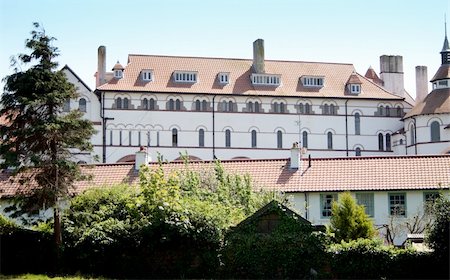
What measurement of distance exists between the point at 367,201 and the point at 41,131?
18252 mm

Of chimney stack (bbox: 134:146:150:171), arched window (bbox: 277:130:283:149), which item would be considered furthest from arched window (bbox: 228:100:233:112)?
chimney stack (bbox: 134:146:150:171)


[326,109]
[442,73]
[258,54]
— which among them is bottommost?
[326,109]

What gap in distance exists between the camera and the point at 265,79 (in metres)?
79.5

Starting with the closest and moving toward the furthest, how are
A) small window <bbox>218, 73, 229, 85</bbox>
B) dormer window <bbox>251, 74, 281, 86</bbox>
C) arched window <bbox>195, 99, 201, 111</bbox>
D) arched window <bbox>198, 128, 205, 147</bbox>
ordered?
arched window <bbox>198, 128, 205, 147</bbox>
arched window <bbox>195, 99, 201, 111</bbox>
small window <bbox>218, 73, 229, 85</bbox>
dormer window <bbox>251, 74, 281, 86</bbox>

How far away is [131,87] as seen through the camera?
2936 inches

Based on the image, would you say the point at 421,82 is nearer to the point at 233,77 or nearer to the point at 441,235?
the point at 233,77

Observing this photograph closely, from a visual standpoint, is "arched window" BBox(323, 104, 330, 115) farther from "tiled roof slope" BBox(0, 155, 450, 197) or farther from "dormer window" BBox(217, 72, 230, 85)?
"tiled roof slope" BBox(0, 155, 450, 197)

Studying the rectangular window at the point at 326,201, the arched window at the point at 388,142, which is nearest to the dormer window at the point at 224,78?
the arched window at the point at 388,142

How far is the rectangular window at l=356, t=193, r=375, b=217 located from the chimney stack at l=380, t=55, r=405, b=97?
4660cm

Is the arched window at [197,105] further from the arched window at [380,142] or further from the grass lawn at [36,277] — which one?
the grass lawn at [36,277]

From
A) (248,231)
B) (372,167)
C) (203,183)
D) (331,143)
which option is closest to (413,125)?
(331,143)

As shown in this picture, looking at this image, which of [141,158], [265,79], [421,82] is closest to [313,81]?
[265,79]

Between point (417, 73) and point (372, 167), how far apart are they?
46982mm

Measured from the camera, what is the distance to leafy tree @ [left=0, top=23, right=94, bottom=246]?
2939 centimetres
